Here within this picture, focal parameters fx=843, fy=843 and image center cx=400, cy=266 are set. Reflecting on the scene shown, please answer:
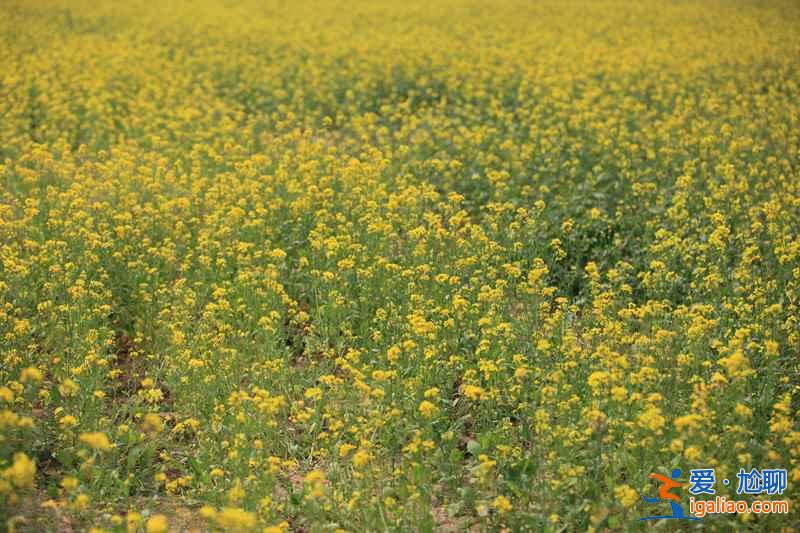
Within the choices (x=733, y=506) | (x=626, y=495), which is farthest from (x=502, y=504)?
(x=733, y=506)

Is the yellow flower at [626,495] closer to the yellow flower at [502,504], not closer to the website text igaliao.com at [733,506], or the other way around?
the website text igaliao.com at [733,506]

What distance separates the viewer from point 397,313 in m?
7.27

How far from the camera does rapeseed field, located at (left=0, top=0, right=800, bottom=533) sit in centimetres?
532

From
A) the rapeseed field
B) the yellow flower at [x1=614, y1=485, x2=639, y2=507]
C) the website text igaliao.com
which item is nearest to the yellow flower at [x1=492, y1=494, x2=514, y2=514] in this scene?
the rapeseed field

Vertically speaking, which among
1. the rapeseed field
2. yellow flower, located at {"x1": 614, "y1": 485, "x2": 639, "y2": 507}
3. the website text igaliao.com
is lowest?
the website text igaliao.com

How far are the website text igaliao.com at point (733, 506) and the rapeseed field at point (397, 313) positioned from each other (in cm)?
4

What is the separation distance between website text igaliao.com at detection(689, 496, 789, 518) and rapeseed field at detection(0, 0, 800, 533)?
0.04m

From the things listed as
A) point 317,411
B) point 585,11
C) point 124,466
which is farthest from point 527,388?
point 585,11

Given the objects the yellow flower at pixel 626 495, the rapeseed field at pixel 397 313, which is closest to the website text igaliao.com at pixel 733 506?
the rapeseed field at pixel 397 313

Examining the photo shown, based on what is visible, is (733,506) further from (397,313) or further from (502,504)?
(397,313)

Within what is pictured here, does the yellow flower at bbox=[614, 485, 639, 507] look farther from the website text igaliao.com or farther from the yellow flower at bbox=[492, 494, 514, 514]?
the yellow flower at bbox=[492, 494, 514, 514]

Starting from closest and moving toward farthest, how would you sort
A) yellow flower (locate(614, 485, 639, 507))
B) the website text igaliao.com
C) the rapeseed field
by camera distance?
yellow flower (locate(614, 485, 639, 507)), the website text igaliao.com, the rapeseed field

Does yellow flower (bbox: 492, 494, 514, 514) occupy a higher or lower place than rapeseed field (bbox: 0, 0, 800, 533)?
lower

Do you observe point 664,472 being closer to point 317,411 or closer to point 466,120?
point 317,411
